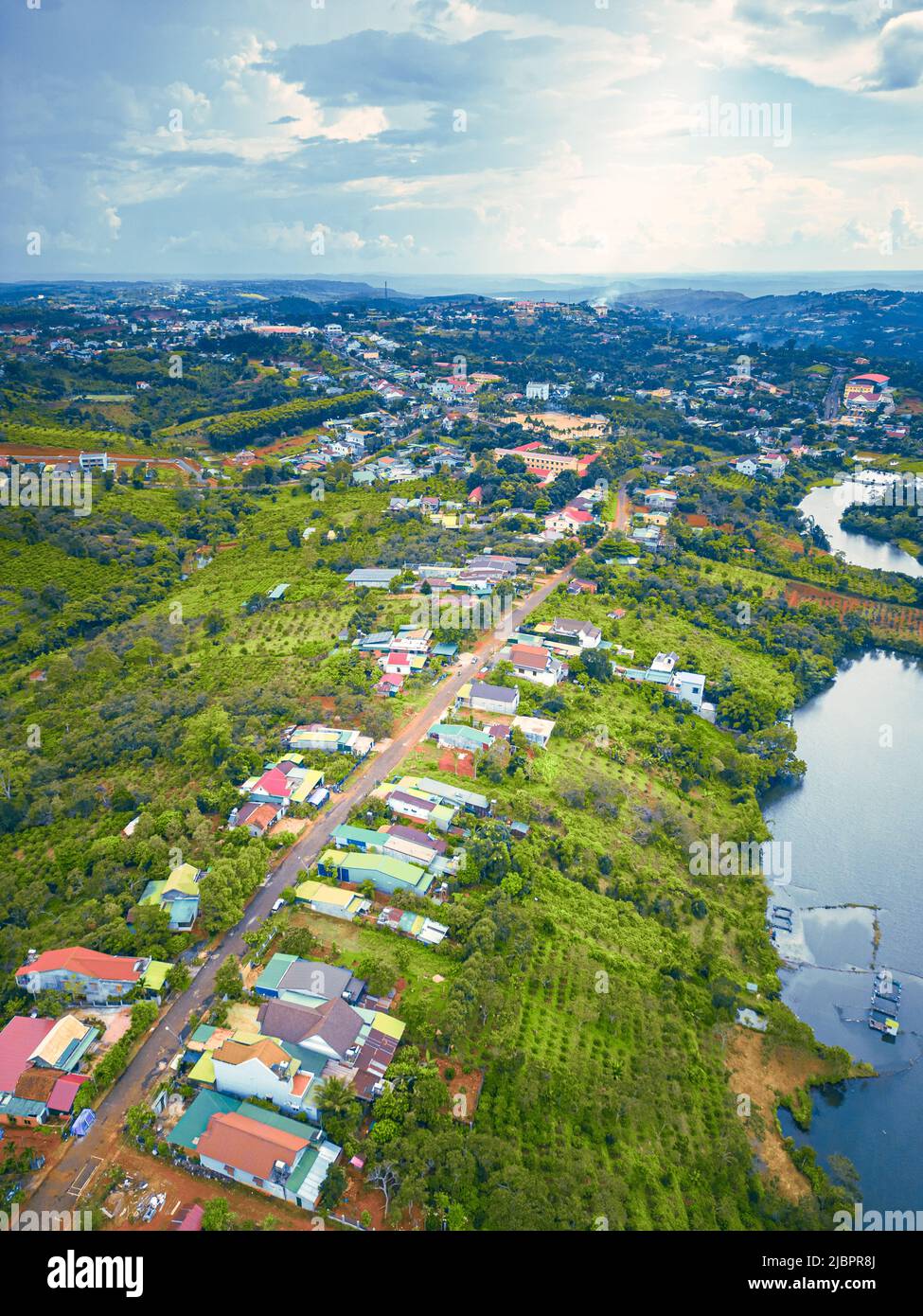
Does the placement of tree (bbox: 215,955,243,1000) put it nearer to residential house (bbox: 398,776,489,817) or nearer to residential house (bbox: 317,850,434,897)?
residential house (bbox: 317,850,434,897)

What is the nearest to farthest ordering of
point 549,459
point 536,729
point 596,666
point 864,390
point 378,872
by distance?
point 378,872 → point 536,729 → point 596,666 → point 549,459 → point 864,390

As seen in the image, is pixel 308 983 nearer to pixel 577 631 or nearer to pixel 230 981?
pixel 230 981

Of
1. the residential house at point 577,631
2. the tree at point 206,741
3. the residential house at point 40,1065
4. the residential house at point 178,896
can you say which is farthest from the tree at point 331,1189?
the residential house at point 577,631

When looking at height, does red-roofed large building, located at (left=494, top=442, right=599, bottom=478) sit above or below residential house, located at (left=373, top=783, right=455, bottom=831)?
above

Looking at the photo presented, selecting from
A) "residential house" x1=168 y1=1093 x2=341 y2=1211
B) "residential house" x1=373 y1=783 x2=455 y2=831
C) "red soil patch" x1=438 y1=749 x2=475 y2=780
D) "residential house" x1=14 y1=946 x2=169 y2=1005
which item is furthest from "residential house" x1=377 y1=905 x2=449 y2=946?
"red soil patch" x1=438 y1=749 x2=475 y2=780

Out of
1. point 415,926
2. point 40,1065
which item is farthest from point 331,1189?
point 40,1065

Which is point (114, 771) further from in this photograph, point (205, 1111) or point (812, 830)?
point (812, 830)
